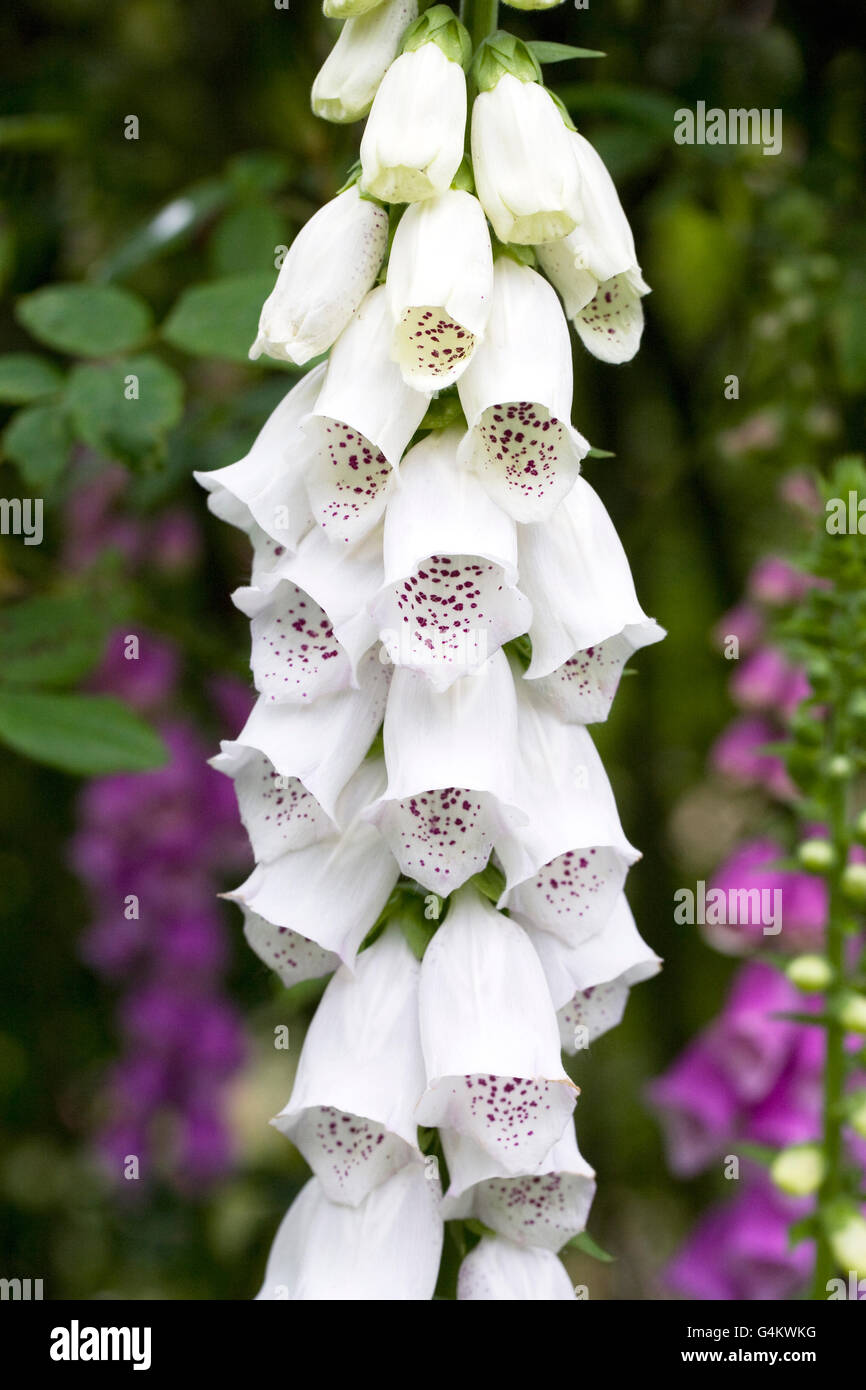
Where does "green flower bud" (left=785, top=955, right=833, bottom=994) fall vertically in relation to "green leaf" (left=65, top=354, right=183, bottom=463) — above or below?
below

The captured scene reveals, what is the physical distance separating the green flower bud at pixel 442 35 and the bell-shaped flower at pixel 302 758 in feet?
0.87

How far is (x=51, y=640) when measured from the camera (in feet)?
3.46

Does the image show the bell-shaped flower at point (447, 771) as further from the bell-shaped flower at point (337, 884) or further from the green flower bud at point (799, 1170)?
Result: the green flower bud at point (799, 1170)

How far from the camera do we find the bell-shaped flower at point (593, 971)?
683 mm

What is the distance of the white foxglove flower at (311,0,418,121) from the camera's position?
62cm

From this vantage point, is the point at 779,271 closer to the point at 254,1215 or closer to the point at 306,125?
the point at 306,125

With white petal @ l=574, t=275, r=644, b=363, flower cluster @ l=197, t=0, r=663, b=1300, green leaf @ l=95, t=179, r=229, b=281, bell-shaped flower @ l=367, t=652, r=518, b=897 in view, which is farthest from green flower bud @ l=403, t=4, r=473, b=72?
green leaf @ l=95, t=179, r=229, b=281

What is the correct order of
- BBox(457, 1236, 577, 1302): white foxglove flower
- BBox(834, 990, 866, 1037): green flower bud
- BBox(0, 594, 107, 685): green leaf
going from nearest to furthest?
BBox(457, 1236, 577, 1302): white foxglove flower
BBox(834, 990, 866, 1037): green flower bud
BBox(0, 594, 107, 685): green leaf

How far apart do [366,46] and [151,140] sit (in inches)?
39.4

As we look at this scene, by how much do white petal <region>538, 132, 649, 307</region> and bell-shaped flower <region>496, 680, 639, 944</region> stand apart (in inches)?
7.4

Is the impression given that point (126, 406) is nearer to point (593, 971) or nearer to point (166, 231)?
point (166, 231)

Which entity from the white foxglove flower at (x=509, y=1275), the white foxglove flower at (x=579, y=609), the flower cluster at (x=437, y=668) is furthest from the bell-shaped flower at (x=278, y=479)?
the white foxglove flower at (x=509, y=1275)

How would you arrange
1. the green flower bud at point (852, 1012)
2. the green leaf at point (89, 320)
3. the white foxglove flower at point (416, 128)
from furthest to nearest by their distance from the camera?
1. the green leaf at point (89, 320)
2. the green flower bud at point (852, 1012)
3. the white foxglove flower at point (416, 128)

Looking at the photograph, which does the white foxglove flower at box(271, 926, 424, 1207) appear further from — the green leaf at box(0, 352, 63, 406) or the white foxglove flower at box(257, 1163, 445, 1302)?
the green leaf at box(0, 352, 63, 406)
